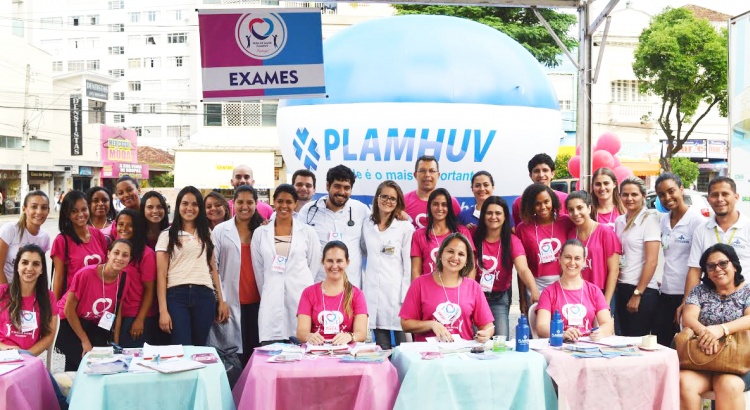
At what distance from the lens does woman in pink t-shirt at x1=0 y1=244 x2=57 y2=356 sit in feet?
15.1

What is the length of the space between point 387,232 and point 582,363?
6.49 ft

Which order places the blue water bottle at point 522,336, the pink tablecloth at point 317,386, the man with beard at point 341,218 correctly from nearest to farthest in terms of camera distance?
the pink tablecloth at point 317,386 < the blue water bottle at point 522,336 < the man with beard at point 341,218

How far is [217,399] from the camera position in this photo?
154 inches

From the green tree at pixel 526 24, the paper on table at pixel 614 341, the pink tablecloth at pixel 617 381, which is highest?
the green tree at pixel 526 24

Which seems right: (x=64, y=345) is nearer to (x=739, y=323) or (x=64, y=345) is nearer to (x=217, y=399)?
(x=217, y=399)

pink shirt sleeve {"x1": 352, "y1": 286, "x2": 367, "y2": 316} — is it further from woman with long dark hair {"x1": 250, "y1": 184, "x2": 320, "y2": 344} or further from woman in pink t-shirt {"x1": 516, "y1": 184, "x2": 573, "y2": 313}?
woman in pink t-shirt {"x1": 516, "y1": 184, "x2": 573, "y2": 313}

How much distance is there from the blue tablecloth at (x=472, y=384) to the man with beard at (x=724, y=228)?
169 centimetres

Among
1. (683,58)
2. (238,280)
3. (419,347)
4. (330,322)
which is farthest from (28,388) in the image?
(683,58)

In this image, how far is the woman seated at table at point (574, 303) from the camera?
15.7ft

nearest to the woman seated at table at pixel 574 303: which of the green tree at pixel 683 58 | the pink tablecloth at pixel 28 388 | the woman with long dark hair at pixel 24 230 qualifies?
the pink tablecloth at pixel 28 388

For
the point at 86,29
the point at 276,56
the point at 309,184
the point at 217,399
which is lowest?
the point at 217,399

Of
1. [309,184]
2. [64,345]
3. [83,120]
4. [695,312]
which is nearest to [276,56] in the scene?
[309,184]

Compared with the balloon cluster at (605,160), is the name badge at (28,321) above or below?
below

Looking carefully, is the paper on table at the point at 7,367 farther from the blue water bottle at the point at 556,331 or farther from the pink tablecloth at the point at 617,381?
the blue water bottle at the point at 556,331
